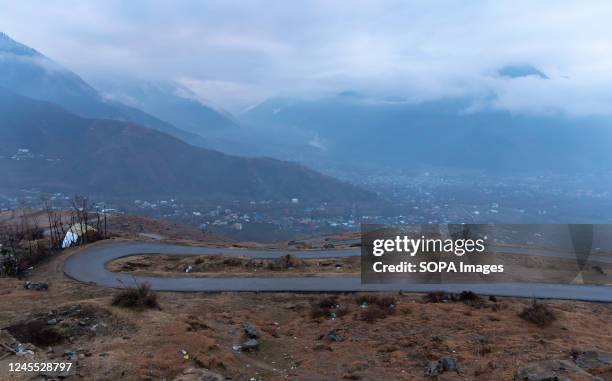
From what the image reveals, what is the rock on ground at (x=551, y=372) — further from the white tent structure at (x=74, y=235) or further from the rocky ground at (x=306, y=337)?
the white tent structure at (x=74, y=235)

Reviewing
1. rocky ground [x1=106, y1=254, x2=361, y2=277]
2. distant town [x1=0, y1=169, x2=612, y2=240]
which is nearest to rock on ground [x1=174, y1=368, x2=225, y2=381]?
rocky ground [x1=106, y1=254, x2=361, y2=277]

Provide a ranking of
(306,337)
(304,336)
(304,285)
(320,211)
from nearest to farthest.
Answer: (306,337)
(304,336)
(304,285)
(320,211)

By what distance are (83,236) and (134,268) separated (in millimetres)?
11292

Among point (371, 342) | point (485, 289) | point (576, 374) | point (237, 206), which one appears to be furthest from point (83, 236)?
point (237, 206)

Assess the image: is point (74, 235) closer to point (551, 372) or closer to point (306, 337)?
point (306, 337)

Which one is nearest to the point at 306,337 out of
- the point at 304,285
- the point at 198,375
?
the point at 198,375

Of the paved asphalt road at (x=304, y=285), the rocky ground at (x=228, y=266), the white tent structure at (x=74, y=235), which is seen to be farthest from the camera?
the white tent structure at (x=74, y=235)

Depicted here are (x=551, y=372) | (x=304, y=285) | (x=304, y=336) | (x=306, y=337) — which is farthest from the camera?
(x=304, y=285)

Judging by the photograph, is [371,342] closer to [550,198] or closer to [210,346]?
[210,346]

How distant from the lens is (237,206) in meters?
164

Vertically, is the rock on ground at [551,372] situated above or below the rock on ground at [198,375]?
below

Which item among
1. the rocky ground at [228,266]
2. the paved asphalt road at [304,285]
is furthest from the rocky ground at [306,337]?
the rocky ground at [228,266]

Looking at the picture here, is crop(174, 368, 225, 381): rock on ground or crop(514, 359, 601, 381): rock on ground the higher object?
crop(174, 368, 225, 381): rock on ground

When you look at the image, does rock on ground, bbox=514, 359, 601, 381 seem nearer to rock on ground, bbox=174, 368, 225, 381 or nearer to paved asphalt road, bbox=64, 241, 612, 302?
rock on ground, bbox=174, 368, 225, 381
